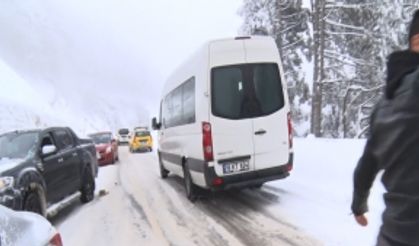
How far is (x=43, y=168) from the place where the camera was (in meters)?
8.78

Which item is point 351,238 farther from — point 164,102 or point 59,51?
point 59,51

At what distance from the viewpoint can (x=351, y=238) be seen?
6.25 meters

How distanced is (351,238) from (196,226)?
259 centimetres

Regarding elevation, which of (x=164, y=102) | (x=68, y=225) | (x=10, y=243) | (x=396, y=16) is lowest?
(x=68, y=225)

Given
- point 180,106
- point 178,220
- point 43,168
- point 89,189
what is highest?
point 180,106

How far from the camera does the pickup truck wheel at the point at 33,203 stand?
7.65 meters

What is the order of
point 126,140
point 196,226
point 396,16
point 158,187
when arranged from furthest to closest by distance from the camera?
point 126,140
point 396,16
point 158,187
point 196,226

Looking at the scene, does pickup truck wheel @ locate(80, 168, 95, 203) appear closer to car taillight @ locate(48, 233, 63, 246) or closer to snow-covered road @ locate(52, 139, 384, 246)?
snow-covered road @ locate(52, 139, 384, 246)

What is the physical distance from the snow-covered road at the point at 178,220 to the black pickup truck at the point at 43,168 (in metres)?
0.56

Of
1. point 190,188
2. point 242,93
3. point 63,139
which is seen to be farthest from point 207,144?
point 63,139

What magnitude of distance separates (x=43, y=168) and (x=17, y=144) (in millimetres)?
853

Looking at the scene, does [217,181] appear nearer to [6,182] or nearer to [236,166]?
[236,166]

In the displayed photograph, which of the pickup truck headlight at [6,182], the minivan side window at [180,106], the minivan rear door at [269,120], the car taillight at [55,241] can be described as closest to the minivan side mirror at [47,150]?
the pickup truck headlight at [6,182]

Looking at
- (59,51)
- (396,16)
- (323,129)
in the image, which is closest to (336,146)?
(396,16)
